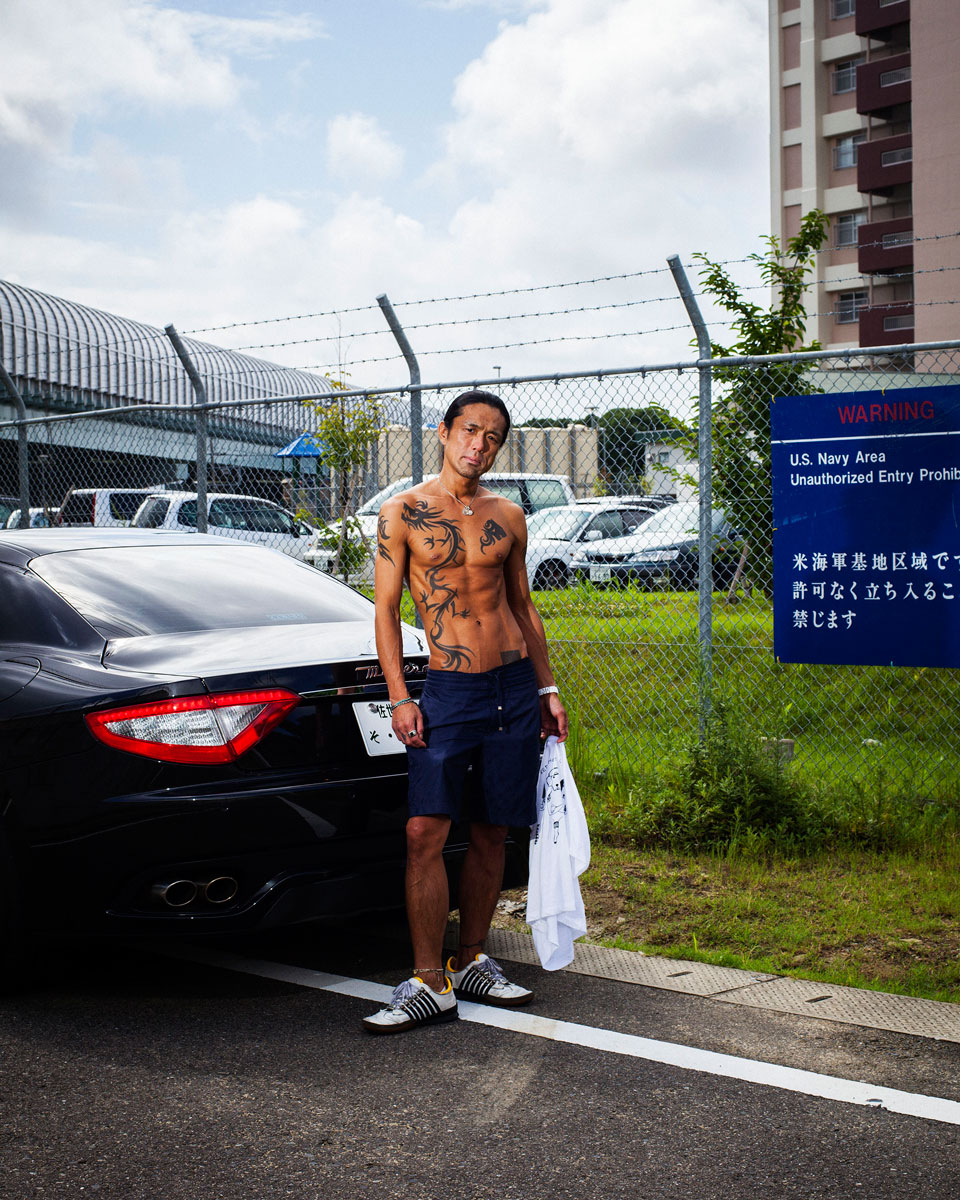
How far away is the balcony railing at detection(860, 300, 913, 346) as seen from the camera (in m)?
49.5

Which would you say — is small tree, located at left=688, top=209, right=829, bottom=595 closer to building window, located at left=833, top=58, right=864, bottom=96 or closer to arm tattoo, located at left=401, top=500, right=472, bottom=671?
arm tattoo, located at left=401, top=500, right=472, bottom=671

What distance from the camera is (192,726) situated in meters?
3.73

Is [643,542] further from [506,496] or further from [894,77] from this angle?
[894,77]

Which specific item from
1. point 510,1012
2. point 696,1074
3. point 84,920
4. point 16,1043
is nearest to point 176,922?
point 84,920

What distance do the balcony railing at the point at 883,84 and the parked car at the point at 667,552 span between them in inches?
1945

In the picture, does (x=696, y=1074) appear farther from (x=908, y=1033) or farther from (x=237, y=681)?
(x=237, y=681)

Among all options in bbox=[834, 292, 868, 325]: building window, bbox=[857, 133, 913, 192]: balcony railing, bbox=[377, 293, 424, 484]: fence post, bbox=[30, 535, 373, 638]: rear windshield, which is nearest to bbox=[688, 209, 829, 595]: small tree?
bbox=[377, 293, 424, 484]: fence post

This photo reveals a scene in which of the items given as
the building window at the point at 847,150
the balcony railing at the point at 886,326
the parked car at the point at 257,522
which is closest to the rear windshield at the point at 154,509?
the parked car at the point at 257,522

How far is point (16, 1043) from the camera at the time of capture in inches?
143

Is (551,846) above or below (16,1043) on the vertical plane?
above

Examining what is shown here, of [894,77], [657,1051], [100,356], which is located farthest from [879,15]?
[657,1051]

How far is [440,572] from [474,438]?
416mm

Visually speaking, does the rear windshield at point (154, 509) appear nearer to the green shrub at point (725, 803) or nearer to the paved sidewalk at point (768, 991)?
the green shrub at point (725, 803)

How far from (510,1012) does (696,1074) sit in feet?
2.31
